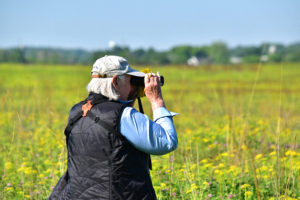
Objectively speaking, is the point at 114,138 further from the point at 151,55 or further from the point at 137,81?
the point at 151,55

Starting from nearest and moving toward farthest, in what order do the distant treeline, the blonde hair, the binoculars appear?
the blonde hair → the binoculars → the distant treeline

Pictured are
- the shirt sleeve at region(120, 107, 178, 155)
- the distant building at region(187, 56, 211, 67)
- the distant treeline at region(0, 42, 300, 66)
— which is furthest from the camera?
the distant building at region(187, 56, 211, 67)

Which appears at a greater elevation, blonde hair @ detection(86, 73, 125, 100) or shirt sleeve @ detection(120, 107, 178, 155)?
blonde hair @ detection(86, 73, 125, 100)

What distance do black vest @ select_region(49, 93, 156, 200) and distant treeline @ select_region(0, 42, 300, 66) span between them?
61.2 inches

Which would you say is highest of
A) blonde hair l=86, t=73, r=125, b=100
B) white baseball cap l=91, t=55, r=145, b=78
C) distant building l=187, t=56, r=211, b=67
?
white baseball cap l=91, t=55, r=145, b=78

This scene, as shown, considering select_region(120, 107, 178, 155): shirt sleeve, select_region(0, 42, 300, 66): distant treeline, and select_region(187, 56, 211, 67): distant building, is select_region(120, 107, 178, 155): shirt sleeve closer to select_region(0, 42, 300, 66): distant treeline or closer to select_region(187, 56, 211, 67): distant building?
select_region(0, 42, 300, 66): distant treeline

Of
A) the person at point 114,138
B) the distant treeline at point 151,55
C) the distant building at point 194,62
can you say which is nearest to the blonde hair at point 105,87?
the person at point 114,138

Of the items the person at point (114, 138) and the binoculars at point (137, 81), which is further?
the binoculars at point (137, 81)

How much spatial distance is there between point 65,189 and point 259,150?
128 inches

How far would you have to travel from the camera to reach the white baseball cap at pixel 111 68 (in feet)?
6.96

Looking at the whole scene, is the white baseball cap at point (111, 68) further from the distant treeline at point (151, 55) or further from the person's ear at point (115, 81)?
the distant treeline at point (151, 55)

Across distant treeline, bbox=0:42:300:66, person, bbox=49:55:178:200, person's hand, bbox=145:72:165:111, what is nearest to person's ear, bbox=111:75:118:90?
person, bbox=49:55:178:200

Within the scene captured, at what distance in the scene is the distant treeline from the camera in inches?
161

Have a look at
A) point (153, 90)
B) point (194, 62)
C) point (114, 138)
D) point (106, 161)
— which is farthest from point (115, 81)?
point (194, 62)
